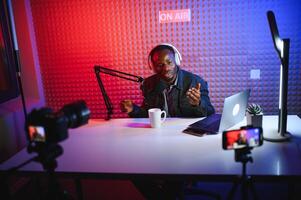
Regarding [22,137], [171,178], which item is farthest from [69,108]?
[22,137]

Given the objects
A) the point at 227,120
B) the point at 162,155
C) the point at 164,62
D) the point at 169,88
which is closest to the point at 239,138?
the point at 162,155

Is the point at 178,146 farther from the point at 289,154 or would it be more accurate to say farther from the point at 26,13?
the point at 26,13

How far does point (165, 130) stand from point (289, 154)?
30.3 inches

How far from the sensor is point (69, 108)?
1.32 m

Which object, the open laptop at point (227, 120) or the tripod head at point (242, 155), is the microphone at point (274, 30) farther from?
the tripod head at point (242, 155)

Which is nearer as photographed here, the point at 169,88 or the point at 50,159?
the point at 50,159

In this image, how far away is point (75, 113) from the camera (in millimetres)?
1323

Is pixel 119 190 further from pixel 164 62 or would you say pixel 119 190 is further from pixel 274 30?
pixel 274 30

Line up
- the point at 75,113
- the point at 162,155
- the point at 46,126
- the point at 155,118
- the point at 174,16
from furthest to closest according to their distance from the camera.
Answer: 1. the point at 174,16
2. the point at 155,118
3. the point at 162,155
4. the point at 75,113
5. the point at 46,126

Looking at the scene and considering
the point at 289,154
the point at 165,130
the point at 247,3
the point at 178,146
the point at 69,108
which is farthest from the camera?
the point at 247,3

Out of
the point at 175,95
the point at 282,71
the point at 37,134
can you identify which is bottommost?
the point at 175,95

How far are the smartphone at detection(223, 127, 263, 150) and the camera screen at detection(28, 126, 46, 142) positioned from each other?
77 centimetres

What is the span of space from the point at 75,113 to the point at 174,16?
224cm

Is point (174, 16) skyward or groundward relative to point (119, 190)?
skyward
